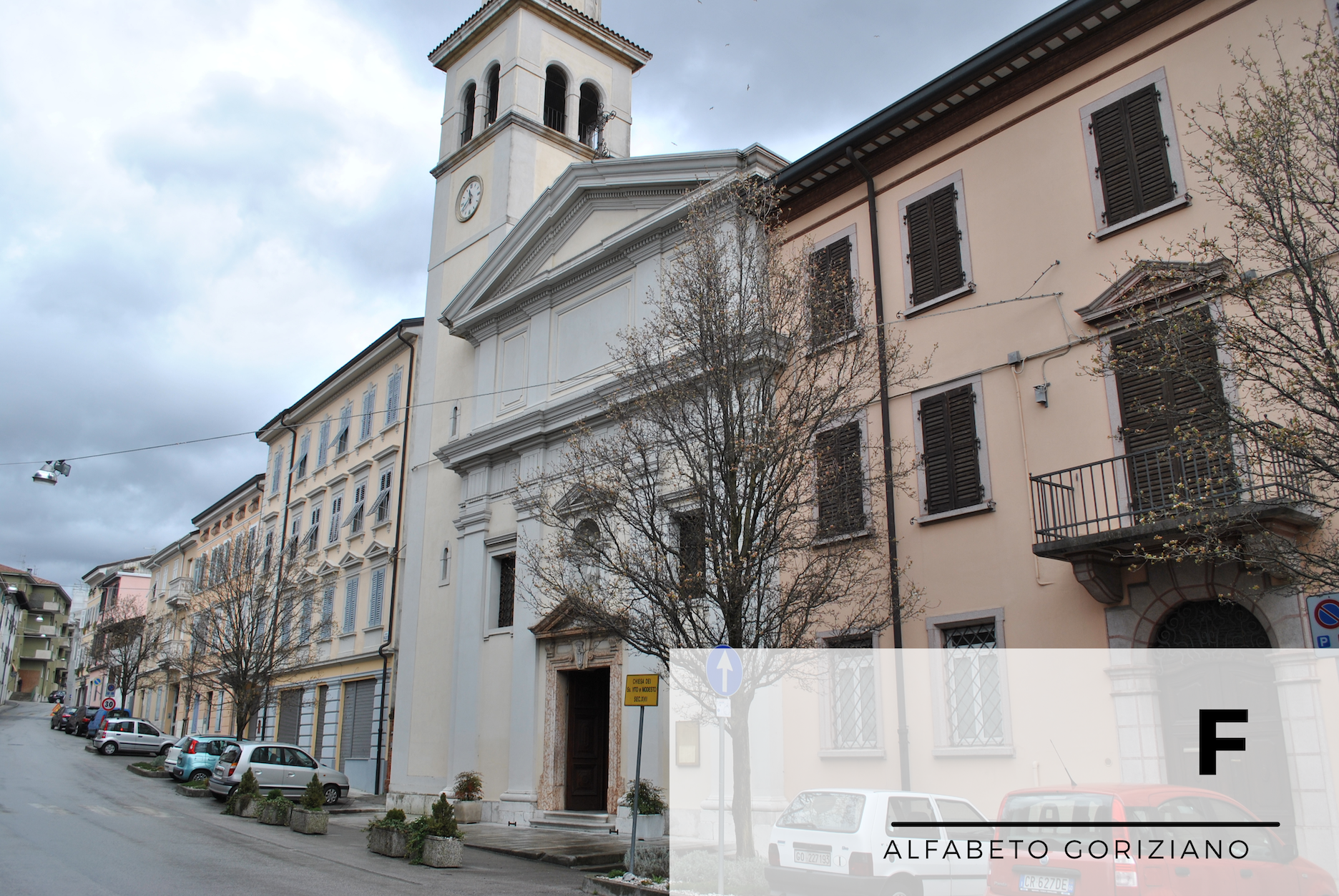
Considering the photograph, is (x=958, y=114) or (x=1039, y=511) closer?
(x=1039, y=511)

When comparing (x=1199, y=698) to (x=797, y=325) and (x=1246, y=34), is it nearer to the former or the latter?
(x=797, y=325)

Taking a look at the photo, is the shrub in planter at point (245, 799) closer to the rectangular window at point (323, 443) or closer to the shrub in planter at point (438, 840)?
the shrub in planter at point (438, 840)

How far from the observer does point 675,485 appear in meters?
17.6

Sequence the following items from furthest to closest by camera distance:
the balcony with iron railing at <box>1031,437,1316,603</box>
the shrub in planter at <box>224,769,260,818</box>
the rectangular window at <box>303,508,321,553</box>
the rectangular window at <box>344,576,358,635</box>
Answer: the rectangular window at <box>303,508,321,553</box> → the rectangular window at <box>344,576,358,635</box> → the shrub in planter at <box>224,769,260,818</box> → the balcony with iron railing at <box>1031,437,1316,603</box>

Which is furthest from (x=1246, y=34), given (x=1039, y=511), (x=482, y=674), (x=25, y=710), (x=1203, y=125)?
(x=25, y=710)

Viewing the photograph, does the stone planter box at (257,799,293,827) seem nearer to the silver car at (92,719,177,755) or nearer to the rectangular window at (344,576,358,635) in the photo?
the rectangular window at (344,576,358,635)

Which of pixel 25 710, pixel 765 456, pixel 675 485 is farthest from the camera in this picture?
pixel 25 710

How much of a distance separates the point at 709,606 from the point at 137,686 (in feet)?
195

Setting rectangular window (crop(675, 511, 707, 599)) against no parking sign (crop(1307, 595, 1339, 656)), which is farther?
rectangular window (crop(675, 511, 707, 599))

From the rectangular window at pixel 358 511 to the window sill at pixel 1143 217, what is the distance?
24.8 m

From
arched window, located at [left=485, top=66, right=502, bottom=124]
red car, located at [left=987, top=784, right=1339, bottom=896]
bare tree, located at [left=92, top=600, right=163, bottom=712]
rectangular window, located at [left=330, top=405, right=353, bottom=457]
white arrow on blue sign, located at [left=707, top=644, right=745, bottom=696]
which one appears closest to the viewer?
red car, located at [left=987, top=784, right=1339, bottom=896]

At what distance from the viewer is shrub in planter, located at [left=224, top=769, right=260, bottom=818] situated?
787 inches

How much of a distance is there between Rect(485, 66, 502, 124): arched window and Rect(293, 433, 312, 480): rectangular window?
52.2ft

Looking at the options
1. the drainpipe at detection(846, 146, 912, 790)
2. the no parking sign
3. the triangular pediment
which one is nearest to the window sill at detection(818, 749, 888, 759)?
the drainpipe at detection(846, 146, 912, 790)
